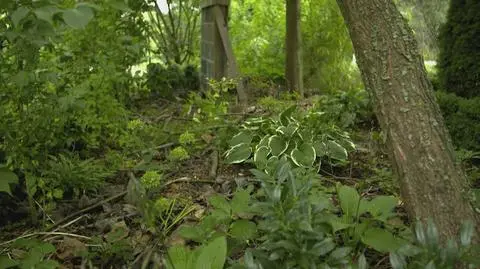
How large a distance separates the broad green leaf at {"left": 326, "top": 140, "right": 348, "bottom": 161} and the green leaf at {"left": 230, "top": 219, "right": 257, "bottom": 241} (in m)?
1.35

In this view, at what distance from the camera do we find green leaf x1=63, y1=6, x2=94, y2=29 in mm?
1476

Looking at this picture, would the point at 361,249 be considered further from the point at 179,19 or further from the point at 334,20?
the point at 179,19

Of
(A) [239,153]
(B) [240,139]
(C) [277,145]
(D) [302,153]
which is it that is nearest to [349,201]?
(D) [302,153]

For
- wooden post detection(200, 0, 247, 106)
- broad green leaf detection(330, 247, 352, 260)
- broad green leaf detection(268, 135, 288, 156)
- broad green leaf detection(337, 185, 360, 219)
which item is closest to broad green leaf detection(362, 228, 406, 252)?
broad green leaf detection(337, 185, 360, 219)

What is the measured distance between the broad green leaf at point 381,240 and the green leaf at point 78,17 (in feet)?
4.08

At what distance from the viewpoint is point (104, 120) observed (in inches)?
128

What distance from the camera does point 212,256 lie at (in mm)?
1753

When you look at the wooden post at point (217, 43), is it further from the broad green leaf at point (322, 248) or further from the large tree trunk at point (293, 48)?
the broad green leaf at point (322, 248)

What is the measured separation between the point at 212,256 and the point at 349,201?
711 mm

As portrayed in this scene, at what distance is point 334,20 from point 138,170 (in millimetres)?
4286

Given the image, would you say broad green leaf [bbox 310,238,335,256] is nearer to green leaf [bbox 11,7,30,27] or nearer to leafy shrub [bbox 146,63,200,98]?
green leaf [bbox 11,7,30,27]

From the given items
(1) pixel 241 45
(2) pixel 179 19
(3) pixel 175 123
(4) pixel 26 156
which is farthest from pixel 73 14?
(2) pixel 179 19

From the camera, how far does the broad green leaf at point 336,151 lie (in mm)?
3298

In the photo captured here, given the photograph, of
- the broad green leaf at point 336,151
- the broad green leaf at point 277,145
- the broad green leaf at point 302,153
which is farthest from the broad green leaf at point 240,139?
the broad green leaf at point 336,151
